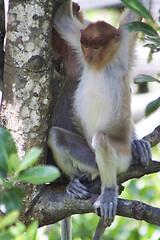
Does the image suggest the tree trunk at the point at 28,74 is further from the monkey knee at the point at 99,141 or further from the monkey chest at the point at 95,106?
the monkey chest at the point at 95,106

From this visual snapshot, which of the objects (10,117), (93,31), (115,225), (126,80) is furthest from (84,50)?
(115,225)

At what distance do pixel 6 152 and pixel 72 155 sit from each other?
1779 millimetres

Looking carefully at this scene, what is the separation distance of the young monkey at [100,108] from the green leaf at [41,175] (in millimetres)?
1432

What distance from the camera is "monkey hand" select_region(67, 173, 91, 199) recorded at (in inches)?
104

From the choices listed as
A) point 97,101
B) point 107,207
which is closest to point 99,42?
point 97,101

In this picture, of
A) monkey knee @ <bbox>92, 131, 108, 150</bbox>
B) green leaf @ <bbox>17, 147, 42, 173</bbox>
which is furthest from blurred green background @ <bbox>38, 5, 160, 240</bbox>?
green leaf @ <bbox>17, 147, 42, 173</bbox>

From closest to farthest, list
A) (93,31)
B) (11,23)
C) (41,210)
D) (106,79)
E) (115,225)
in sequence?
(11,23) → (41,210) → (93,31) → (106,79) → (115,225)

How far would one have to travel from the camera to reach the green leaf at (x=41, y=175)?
1283 mm

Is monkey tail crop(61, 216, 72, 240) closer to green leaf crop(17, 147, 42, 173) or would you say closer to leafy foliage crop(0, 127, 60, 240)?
leafy foliage crop(0, 127, 60, 240)

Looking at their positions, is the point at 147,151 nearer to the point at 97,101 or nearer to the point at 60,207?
the point at 97,101

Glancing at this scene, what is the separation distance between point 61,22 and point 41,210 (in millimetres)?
1331

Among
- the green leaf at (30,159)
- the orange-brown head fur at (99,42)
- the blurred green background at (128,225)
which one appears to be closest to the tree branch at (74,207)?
the orange-brown head fur at (99,42)

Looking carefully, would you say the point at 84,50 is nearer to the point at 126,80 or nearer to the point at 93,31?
the point at 93,31

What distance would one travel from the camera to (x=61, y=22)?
9.50 ft
